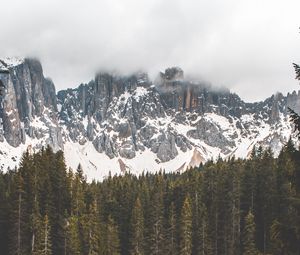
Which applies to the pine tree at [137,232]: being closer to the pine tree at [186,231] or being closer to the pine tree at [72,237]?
the pine tree at [186,231]

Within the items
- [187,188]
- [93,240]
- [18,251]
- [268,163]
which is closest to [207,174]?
[187,188]

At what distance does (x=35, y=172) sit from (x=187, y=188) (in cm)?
3462

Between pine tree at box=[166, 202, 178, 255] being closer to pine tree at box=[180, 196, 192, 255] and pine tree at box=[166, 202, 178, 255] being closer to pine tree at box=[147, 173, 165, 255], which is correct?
pine tree at box=[147, 173, 165, 255]

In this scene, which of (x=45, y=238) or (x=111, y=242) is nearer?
(x=45, y=238)

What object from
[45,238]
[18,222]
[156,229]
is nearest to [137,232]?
[156,229]

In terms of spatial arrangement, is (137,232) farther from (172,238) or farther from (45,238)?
(45,238)

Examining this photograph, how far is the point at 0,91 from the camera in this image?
14.4 metres

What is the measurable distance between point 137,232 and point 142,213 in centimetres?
554

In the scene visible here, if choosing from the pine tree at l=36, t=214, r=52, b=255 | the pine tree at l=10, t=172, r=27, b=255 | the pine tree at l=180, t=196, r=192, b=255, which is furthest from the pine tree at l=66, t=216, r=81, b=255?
the pine tree at l=180, t=196, r=192, b=255

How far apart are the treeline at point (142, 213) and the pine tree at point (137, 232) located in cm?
15

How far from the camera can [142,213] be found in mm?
83875

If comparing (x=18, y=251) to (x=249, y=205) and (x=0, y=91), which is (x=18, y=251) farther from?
(x=0, y=91)

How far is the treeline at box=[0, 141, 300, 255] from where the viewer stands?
59.2 m

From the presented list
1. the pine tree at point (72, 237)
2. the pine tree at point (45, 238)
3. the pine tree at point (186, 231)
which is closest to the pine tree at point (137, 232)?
the pine tree at point (186, 231)
